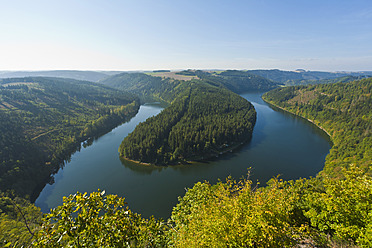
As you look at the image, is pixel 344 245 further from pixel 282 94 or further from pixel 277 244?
pixel 282 94

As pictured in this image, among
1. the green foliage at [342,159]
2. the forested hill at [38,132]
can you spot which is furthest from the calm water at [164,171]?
the green foliage at [342,159]

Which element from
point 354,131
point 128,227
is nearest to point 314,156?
point 354,131

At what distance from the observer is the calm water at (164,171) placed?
1832 inches

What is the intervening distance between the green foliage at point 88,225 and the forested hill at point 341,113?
55157 mm

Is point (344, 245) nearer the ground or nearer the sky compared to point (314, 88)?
nearer the ground

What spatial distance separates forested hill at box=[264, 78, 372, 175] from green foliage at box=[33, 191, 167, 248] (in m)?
55.2

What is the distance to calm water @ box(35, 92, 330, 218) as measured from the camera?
46531mm

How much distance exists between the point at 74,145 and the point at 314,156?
348 ft

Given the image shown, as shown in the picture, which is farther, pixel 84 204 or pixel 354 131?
pixel 354 131

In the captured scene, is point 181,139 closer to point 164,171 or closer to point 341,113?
point 164,171

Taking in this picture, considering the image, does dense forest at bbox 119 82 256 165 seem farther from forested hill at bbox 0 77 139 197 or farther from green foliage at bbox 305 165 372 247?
green foliage at bbox 305 165 372 247

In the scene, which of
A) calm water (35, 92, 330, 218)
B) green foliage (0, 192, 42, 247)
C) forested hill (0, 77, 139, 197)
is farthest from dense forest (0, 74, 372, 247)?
forested hill (0, 77, 139, 197)

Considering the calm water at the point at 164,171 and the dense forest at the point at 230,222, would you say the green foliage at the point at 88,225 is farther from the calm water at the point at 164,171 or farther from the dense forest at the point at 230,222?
the calm water at the point at 164,171

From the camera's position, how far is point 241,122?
293 feet
